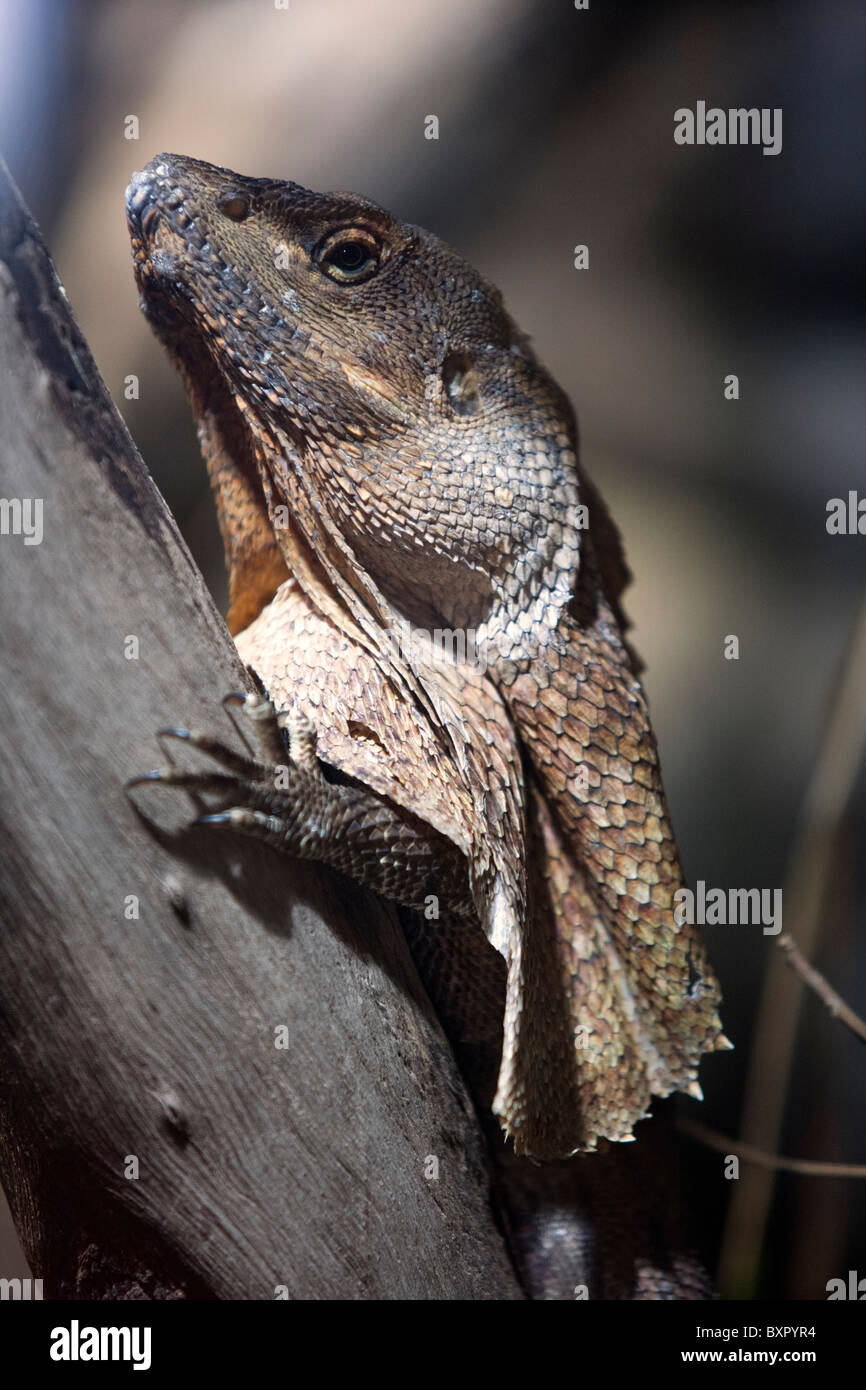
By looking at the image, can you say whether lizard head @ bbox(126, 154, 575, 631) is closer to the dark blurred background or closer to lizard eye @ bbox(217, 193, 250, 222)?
lizard eye @ bbox(217, 193, 250, 222)

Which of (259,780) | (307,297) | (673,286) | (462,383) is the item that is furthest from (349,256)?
(673,286)

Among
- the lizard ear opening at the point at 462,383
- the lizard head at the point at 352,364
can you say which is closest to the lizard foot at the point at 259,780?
the lizard head at the point at 352,364

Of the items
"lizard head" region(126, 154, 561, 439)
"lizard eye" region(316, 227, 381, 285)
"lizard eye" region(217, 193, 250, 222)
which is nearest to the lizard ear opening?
"lizard head" region(126, 154, 561, 439)

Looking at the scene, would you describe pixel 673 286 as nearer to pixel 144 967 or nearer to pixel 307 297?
pixel 307 297

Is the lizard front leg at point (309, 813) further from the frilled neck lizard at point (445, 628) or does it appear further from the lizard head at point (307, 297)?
the lizard head at point (307, 297)

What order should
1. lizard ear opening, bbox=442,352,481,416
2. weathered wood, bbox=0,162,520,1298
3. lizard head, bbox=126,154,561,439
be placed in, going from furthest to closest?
lizard ear opening, bbox=442,352,481,416, lizard head, bbox=126,154,561,439, weathered wood, bbox=0,162,520,1298

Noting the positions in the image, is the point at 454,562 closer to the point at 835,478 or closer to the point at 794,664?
the point at 835,478

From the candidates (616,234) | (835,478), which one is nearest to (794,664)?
(835,478)
